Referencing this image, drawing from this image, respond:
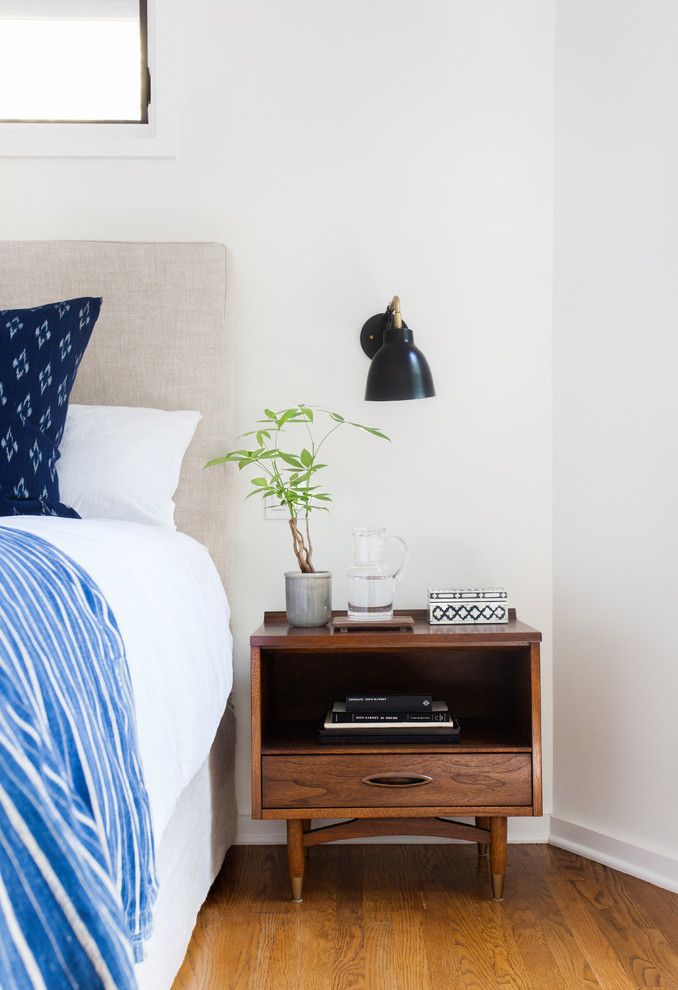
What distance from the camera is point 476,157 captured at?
214 centimetres

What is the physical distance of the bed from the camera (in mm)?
1066

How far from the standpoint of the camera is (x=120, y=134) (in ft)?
7.06

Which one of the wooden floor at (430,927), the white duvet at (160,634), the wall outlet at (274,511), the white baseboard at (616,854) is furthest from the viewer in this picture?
the wall outlet at (274,511)

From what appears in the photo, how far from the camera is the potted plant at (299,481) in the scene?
1.85 metres

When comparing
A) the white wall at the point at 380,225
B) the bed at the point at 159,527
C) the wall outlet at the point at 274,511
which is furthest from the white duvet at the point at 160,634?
the white wall at the point at 380,225

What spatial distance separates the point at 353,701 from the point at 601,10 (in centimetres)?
186

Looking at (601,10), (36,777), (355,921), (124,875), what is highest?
(601,10)

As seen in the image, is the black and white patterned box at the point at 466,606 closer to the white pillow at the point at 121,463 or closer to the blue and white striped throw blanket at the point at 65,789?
the white pillow at the point at 121,463

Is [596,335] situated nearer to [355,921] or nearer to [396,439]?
[396,439]

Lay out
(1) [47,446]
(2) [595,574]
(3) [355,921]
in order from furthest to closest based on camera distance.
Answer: (2) [595,574]
(3) [355,921]
(1) [47,446]

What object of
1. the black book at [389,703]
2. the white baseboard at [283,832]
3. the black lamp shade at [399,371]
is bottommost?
the white baseboard at [283,832]

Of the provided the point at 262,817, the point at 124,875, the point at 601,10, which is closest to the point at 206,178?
the point at 601,10

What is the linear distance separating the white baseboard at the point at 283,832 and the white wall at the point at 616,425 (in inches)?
2.2

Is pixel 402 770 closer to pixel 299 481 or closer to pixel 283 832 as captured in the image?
pixel 283 832
